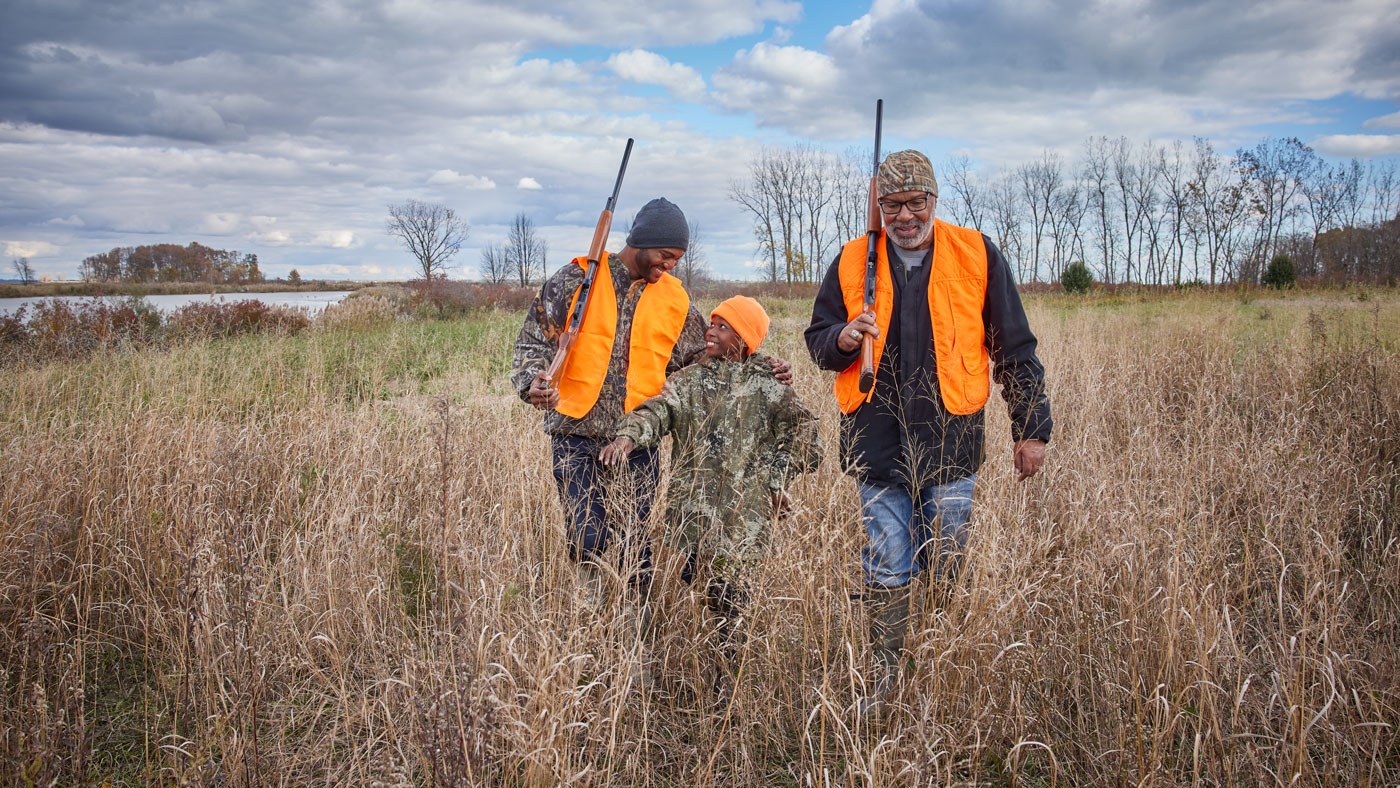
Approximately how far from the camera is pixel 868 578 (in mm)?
2631

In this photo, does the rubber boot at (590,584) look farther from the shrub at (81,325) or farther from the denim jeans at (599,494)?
the shrub at (81,325)

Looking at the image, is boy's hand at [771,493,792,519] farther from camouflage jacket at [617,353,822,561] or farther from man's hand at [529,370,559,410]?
man's hand at [529,370,559,410]

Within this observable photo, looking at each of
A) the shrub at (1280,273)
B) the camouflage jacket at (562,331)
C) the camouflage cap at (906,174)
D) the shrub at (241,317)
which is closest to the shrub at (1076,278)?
the shrub at (1280,273)

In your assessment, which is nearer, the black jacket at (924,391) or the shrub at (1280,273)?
the black jacket at (924,391)

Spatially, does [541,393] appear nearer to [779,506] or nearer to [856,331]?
[779,506]

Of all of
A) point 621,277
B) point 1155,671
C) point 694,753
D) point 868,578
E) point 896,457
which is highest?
point 621,277

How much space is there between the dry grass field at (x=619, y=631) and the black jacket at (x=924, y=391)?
0.25 m

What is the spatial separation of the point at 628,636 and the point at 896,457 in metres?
1.20

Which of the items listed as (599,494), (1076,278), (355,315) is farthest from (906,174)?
(1076,278)

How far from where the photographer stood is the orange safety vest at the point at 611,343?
2.88 meters

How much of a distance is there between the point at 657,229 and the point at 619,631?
1.55m

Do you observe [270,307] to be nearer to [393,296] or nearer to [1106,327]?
[393,296]

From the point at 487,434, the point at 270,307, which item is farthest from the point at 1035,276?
the point at 487,434

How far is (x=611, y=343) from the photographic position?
291cm
